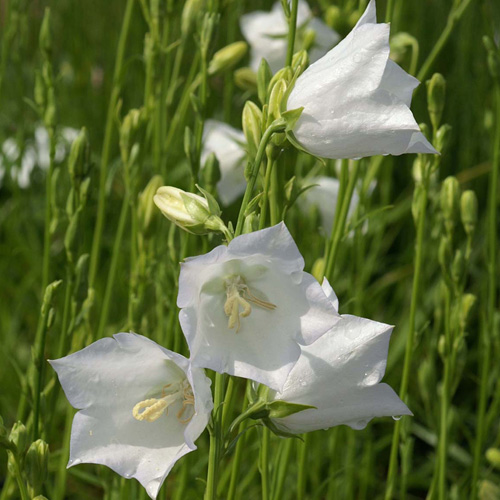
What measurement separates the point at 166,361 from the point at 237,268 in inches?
7.5

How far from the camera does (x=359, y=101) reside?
1.10 meters

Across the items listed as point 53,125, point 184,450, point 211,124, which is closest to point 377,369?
point 184,450

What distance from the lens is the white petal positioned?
3.55 ft

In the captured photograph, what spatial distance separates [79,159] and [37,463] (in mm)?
716

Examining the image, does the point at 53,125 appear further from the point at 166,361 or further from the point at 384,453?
the point at 384,453

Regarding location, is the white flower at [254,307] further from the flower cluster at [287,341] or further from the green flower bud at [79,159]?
the green flower bud at [79,159]

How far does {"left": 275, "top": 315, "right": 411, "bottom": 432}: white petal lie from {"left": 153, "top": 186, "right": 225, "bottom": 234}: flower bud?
0.22m

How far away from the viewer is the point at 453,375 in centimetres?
181

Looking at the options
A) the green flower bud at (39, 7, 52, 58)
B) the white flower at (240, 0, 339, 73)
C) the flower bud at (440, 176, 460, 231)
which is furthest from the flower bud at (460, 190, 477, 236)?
the green flower bud at (39, 7, 52, 58)

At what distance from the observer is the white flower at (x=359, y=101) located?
109 cm

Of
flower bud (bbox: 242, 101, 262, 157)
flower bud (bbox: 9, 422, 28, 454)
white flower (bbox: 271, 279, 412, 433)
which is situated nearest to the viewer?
white flower (bbox: 271, 279, 412, 433)

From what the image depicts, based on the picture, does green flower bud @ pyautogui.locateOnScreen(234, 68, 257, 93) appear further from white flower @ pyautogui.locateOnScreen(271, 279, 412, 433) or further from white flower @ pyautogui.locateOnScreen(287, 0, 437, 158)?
white flower @ pyautogui.locateOnScreen(271, 279, 412, 433)

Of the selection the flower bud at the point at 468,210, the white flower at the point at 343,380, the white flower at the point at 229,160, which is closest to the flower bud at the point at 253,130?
the white flower at the point at 343,380

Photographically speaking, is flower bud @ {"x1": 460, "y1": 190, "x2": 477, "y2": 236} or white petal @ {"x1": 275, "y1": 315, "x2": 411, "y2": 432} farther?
flower bud @ {"x1": 460, "y1": 190, "x2": 477, "y2": 236}
